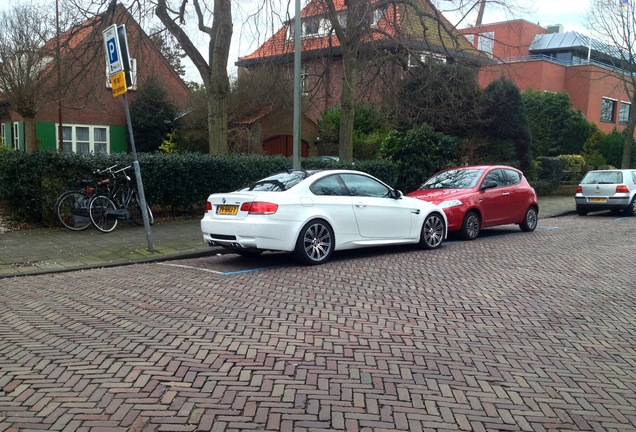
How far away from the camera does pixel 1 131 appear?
30766 millimetres

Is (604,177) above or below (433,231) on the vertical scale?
above

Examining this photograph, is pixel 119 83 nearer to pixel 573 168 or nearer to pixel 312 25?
pixel 312 25

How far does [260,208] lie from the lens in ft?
27.0

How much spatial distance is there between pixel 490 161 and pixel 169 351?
19430 millimetres

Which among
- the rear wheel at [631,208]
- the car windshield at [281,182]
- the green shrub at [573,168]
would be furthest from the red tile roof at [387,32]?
the green shrub at [573,168]

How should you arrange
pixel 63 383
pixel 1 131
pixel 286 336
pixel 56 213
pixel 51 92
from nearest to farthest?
pixel 63 383, pixel 286 336, pixel 56 213, pixel 51 92, pixel 1 131

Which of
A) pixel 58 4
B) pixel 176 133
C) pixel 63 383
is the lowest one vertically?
pixel 63 383

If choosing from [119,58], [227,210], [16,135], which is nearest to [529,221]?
[227,210]

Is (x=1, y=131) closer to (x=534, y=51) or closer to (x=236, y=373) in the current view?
(x=236, y=373)

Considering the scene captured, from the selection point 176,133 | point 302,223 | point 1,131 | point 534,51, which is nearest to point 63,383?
point 302,223

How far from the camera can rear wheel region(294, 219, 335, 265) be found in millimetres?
8461

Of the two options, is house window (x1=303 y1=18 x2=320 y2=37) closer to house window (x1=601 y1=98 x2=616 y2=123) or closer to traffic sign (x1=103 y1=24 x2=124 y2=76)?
traffic sign (x1=103 y1=24 x2=124 y2=76)

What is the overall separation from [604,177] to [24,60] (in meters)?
19.6

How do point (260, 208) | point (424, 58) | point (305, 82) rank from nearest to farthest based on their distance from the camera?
1. point (260, 208)
2. point (424, 58)
3. point (305, 82)
